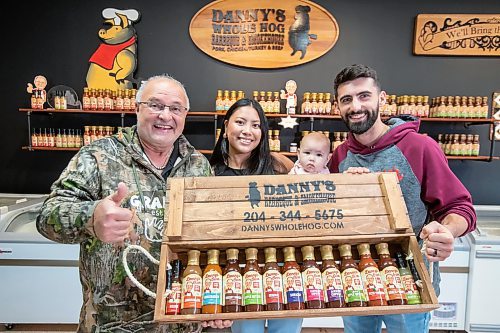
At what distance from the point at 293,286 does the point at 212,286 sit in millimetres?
270

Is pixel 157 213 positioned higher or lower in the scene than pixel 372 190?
lower

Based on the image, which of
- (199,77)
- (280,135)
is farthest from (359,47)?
(199,77)

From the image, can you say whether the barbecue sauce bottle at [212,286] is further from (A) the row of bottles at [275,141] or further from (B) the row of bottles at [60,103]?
(B) the row of bottles at [60,103]

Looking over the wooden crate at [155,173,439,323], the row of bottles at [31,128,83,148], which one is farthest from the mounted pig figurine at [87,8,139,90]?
the wooden crate at [155,173,439,323]

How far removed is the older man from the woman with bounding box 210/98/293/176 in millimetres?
623

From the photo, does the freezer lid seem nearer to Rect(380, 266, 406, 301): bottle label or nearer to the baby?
the baby

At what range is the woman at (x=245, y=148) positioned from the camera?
2020 mm

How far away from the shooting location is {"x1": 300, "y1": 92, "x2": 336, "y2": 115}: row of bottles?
3.63 metres

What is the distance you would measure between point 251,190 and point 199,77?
2.99 m

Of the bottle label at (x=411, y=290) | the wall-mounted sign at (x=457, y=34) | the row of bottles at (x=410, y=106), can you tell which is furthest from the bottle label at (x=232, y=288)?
the wall-mounted sign at (x=457, y=34)

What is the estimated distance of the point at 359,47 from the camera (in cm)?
394

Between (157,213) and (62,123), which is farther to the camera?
(62,123)

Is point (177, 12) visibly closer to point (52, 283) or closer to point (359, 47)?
point (359, 47)

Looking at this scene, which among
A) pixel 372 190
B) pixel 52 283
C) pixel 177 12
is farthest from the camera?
pixel 177 12
